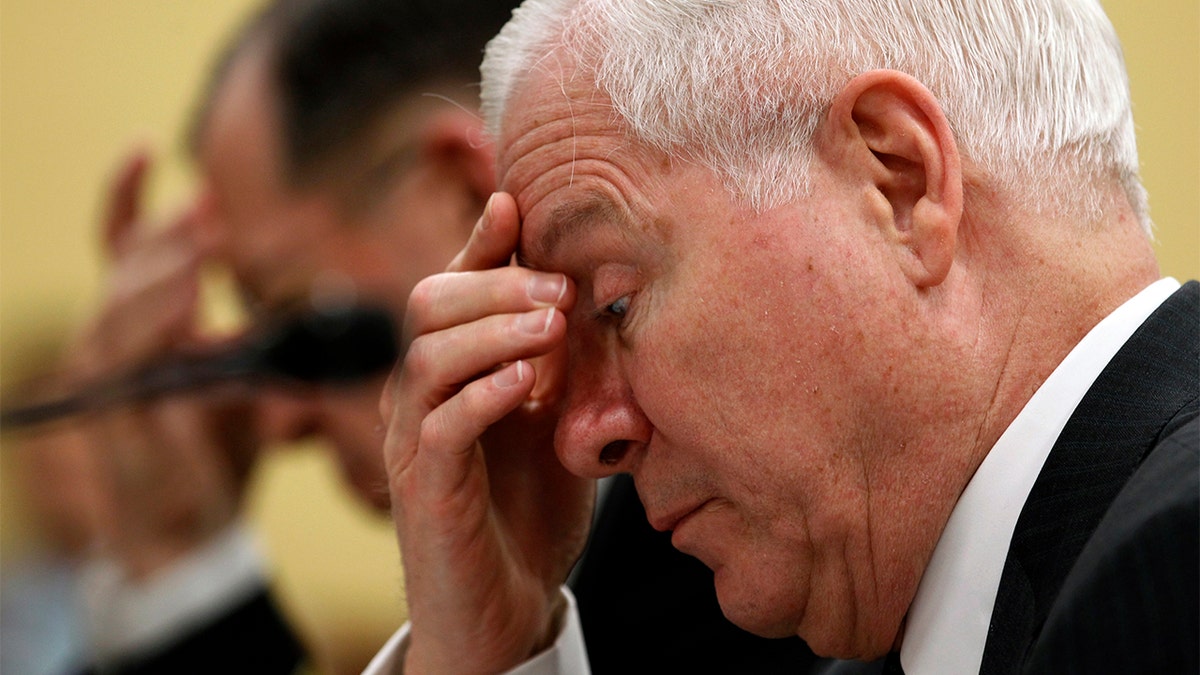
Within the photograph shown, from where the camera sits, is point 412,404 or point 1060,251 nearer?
point 1060,251

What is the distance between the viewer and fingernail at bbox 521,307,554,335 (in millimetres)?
1350

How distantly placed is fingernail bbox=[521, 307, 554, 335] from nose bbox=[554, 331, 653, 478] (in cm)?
5

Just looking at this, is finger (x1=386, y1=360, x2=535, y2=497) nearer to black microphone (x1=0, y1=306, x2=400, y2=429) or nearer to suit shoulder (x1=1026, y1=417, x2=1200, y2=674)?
black microphone (x1=0, y1=306, x2=400, y2=429)

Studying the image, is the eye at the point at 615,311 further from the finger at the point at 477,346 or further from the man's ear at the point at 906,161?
the man's ear at the point at 906,161

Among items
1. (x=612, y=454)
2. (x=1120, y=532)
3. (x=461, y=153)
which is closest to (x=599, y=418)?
(x=612, y=454)

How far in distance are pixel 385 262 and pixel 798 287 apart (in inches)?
51.2

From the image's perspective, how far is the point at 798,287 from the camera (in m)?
1.18

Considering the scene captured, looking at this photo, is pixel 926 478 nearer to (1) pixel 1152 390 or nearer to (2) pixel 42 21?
(1) pixel 1152 390

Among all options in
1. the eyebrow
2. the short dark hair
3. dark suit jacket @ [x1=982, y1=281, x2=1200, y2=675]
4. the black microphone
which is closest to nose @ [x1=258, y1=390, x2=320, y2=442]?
the black microphone

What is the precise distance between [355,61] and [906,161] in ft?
5.00

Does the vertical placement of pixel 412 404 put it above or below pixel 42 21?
below

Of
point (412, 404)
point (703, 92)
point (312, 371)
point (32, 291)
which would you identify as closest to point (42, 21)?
point (32, 291)

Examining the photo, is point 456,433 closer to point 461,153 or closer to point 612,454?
point 612,454

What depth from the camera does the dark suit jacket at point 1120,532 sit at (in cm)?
90
